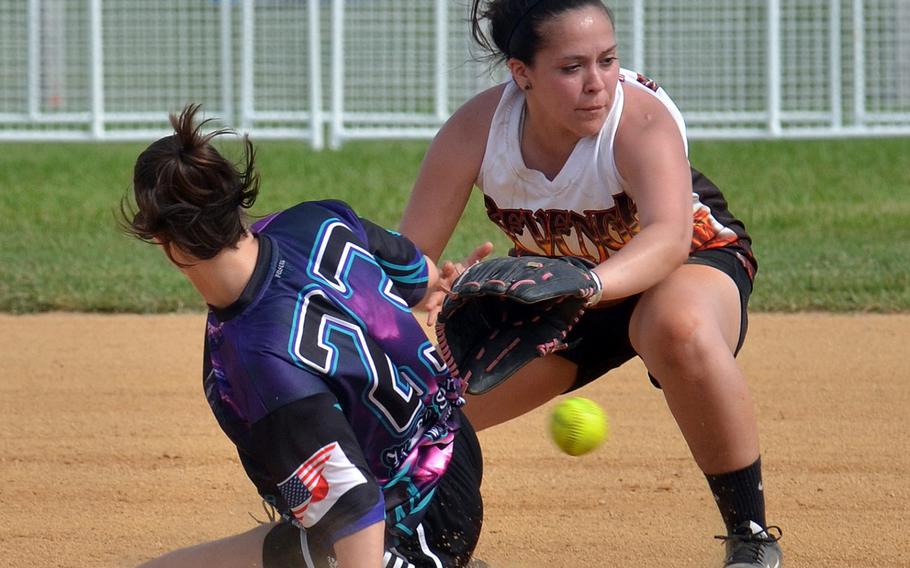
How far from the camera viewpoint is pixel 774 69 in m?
10.5

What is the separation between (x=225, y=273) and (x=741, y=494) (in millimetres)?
1266

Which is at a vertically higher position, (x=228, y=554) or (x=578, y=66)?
(x=578, y=66)

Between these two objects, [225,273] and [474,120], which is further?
[474,120]

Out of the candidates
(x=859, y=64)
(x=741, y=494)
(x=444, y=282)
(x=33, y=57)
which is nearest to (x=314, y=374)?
(x=444, y=282)

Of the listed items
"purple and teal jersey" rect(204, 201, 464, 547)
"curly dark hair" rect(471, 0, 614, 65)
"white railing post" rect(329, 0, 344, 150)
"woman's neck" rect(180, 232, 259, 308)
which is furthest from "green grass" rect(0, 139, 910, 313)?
"woman's neck" rect(180, 232, 259, 308)

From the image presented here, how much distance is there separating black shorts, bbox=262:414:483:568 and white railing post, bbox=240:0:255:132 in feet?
28.1

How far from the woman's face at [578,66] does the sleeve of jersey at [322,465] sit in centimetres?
89

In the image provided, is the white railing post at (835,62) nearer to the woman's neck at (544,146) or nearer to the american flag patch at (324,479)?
the woman's neck at (544,146)

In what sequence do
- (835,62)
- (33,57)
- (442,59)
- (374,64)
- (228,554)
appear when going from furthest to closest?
(374,64), (33,57), (442,59), (835,62), (228,554)

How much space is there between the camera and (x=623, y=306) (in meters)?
2.95

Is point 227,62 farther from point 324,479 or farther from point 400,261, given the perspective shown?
point 324,479

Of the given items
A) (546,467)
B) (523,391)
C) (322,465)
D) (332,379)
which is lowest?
(546,467)

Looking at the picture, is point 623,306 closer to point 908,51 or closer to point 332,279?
point 332,279

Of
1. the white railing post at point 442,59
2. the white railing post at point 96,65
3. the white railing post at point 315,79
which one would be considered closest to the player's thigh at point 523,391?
the white railing post at point 442,59
